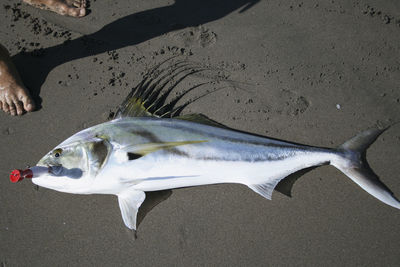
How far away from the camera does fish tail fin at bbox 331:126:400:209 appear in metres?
2.16

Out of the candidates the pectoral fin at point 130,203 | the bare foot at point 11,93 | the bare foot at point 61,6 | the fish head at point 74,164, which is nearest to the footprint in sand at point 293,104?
the pectoral fin at point 130,203

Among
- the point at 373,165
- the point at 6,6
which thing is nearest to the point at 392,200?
the point at 373,165

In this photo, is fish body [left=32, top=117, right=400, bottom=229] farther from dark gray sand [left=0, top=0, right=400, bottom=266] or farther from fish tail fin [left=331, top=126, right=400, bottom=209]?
dark gray sand [left=0, top=0, right=400, bottom=266]

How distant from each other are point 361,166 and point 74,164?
2.30 meters

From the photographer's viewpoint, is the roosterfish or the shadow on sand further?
the shadow on sand

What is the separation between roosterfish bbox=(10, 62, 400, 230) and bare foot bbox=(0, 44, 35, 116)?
2.42ft

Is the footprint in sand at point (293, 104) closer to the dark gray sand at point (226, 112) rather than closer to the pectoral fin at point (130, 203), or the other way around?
the dark gray sand at point (226, 112)

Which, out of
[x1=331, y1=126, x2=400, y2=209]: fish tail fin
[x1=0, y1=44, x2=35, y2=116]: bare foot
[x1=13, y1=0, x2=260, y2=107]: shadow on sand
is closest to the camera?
[x1=331, y1=126, x2=400, y2=209]: fish tail fin

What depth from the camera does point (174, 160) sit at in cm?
210

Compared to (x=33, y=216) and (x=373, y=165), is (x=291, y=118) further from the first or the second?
(x=33, y=216)

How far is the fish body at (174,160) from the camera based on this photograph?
6.78 feet

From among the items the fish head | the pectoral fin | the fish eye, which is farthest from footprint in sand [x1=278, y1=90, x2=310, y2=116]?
the fish eye

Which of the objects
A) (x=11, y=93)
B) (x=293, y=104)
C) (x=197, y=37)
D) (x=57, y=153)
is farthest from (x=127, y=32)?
(x=293, y=104)

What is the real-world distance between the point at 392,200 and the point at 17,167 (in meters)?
3.19
